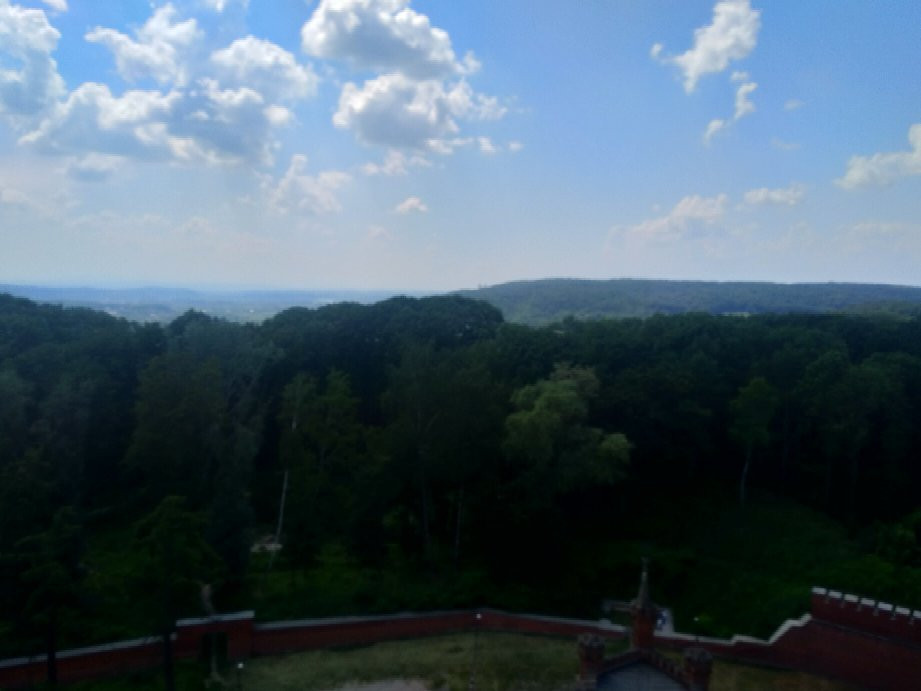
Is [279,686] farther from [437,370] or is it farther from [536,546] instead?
[437,370]

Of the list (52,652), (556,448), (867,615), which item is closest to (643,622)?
(867,615)

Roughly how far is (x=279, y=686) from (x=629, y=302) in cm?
11063

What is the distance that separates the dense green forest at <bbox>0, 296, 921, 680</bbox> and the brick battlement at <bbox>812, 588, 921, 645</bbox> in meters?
2.09

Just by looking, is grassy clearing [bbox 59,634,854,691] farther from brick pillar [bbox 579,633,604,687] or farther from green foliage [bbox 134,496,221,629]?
brick pillar [bbox 579,633,604,687]

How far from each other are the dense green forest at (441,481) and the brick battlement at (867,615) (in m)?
2.09

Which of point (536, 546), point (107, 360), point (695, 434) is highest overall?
point (107, 360)

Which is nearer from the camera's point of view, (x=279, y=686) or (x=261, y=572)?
(x=279, y=686)

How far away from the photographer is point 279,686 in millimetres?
17016

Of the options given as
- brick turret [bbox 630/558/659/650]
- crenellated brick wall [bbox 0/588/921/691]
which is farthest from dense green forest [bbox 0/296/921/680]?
brick turret [bbox 630/558/659/650]

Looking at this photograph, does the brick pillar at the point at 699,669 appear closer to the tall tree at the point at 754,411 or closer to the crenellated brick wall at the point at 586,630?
the crenellated brick wall at the point at 586,630

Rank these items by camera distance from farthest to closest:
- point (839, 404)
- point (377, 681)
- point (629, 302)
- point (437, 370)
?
point (629, 302), point (839, 404), point (437, 370), point (377, 681)

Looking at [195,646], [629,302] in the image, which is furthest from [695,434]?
[629,302]

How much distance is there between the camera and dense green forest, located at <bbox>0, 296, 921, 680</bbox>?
1925 cm

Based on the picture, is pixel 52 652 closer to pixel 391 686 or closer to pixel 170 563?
pixel 170 563
